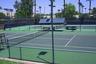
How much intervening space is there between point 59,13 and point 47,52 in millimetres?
88660

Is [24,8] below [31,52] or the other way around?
the other way around

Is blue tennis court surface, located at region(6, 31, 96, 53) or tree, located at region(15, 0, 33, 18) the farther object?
tree, located at region(15, 0, 33, 18)

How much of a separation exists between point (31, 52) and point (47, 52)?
144 centimetres

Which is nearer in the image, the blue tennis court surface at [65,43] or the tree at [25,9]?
the blue tennis court surface at [65,43]

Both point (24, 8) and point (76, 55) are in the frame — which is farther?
point (24, 8)

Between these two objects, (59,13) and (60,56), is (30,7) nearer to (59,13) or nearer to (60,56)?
(59,13)

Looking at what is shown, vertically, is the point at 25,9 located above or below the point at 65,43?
above

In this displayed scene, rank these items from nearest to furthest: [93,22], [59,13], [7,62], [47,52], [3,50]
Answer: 1. [7,62]
2. [47,52]
3. [3,50]
4. [93,22]
5. [59,13]

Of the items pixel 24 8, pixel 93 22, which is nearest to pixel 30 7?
pixel 24 8

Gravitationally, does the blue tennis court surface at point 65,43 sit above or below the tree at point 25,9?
below

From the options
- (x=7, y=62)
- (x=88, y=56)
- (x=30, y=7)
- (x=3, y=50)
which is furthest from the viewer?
(x=30, y=7)

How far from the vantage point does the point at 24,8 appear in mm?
89875

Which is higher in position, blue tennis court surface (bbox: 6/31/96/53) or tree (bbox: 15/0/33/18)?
tree (bbox: 15/0/33/18)

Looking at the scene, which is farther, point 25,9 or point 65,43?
point 25,9
